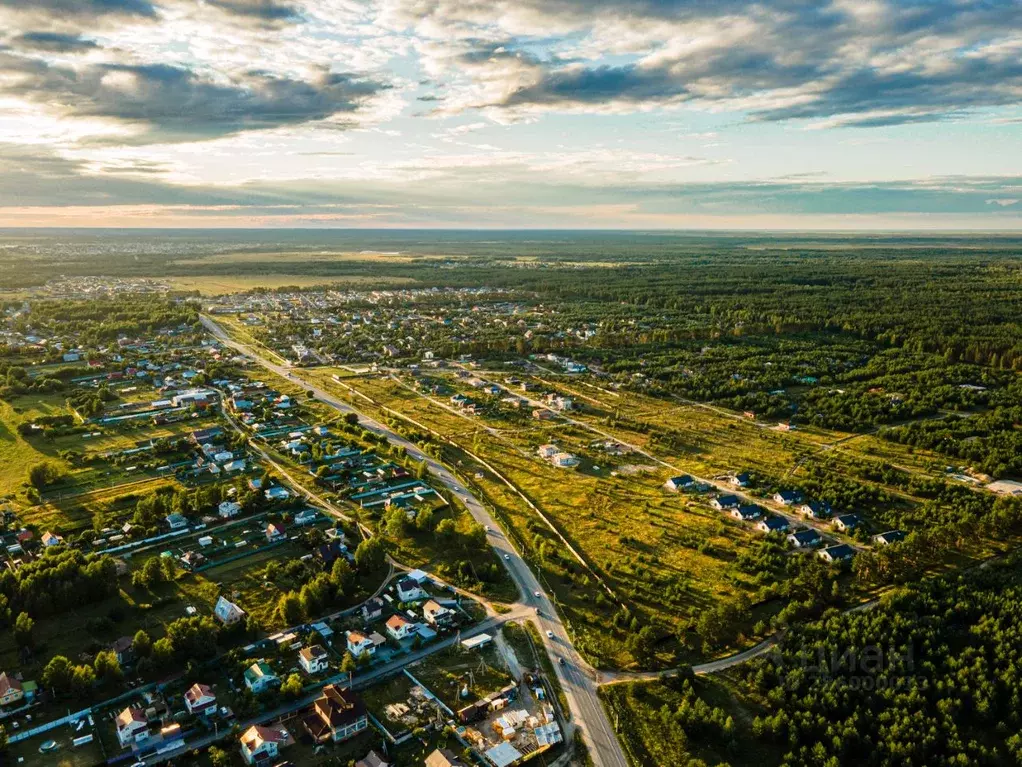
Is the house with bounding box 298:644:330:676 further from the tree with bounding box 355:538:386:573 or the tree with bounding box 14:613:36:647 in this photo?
the tree with bounding box 14:613:36:647

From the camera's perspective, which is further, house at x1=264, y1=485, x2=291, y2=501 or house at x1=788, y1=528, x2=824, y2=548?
house at x1=264, y1=485, x2=291, y2=501

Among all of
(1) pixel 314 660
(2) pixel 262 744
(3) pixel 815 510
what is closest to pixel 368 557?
(1) pixel 314 660

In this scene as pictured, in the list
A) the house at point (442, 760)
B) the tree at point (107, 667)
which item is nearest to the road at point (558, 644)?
the house at point (442, 760)

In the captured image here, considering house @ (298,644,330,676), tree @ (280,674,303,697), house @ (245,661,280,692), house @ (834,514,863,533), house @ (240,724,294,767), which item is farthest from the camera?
house @ (834,514,863,533)

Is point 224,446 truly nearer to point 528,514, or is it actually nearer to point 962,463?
point 528,514

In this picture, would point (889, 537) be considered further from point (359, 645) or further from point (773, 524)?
point (359, 645)

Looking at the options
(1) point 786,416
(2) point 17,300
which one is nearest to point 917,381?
(1) point 786,416

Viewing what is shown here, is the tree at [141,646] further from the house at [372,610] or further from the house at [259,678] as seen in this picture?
the house at [372,610]

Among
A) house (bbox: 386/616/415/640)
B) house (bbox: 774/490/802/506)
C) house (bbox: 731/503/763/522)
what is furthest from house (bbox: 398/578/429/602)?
house (bbox: 774/490/802/506)
